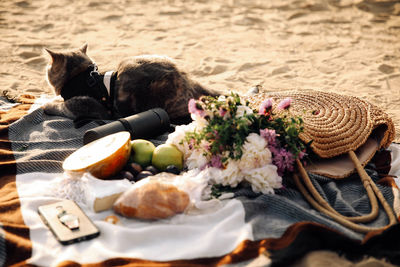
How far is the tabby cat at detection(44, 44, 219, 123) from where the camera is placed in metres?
3.34

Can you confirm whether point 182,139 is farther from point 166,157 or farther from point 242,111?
point 242,111

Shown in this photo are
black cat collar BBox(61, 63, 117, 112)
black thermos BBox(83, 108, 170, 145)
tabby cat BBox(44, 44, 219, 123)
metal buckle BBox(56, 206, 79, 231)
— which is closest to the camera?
metal buckle BBox(56, 206, 79, 231)

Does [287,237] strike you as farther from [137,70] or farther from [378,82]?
[378,82]

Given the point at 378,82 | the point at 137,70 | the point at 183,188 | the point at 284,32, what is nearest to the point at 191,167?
the point at 183,188

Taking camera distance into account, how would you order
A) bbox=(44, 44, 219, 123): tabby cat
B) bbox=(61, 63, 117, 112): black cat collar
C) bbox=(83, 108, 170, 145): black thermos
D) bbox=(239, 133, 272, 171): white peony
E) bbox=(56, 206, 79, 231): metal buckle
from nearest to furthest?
bbox=(56, 206, 79, 231): metal buckle < bbox=(239, 133, 272, 171): white peony < bbox=(83, 108, 170, 145): black thermos < bbox=(44, 44, 219, 123): tabby cat < bbox=(61, 63, 117, 112): black cat collar

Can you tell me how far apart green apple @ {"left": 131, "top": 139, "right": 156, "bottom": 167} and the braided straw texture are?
747 mm

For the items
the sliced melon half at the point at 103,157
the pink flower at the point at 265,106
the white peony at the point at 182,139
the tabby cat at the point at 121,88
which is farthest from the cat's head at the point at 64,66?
the pink flower at the point at 265,106

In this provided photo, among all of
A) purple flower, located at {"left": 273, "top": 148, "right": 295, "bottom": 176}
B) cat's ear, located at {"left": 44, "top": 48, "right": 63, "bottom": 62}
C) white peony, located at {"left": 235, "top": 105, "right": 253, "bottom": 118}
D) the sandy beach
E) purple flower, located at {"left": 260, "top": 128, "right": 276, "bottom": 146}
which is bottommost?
the sandy beach

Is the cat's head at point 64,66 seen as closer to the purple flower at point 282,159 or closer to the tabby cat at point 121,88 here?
the tabby cat at point 121,88

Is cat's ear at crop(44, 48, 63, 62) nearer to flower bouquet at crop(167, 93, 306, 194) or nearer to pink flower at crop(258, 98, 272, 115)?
flower bouquet at crop(167, 93, 306, 194)

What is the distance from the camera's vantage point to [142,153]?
2492mm

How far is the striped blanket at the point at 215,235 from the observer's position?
1773 millimetres

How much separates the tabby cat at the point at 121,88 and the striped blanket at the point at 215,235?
1.20m

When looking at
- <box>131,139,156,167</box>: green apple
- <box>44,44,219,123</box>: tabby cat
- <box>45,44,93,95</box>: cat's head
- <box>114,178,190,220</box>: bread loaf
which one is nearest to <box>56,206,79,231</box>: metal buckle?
<box>114,178,190,220</box>: bread loaf
